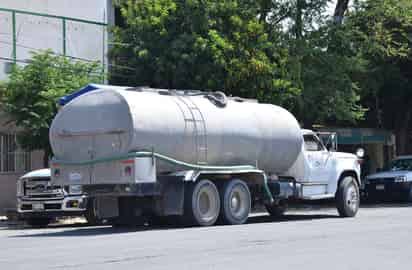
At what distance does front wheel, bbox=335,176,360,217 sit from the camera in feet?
72.1

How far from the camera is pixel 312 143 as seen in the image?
22.2 meters

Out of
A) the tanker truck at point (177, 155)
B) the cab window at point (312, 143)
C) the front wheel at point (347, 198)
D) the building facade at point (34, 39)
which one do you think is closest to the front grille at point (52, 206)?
the tanker truck at point (177, 155)

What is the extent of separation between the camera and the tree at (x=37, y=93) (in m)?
23.3

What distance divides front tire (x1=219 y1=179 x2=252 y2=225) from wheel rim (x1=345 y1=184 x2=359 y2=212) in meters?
3.47

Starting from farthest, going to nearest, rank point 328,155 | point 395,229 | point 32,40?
point 32,40
point 328,155
point 395,229

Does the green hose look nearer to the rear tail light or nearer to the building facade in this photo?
the rear tail light

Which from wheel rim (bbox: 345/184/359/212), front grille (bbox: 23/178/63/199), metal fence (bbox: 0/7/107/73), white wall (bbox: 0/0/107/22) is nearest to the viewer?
front grille (bbox: 23/178/63/199)

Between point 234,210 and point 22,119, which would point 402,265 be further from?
point 22,119

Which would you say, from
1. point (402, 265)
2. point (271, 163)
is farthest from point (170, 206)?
point (402, 265)

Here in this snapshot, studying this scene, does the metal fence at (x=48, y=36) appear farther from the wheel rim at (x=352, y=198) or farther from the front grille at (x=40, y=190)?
the wheel rim at (x=352, y=198)

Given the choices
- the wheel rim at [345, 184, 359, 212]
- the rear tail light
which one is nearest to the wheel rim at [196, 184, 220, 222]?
the rear tail light

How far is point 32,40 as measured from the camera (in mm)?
27438

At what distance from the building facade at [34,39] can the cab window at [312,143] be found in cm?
914

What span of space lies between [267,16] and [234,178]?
11.6m
